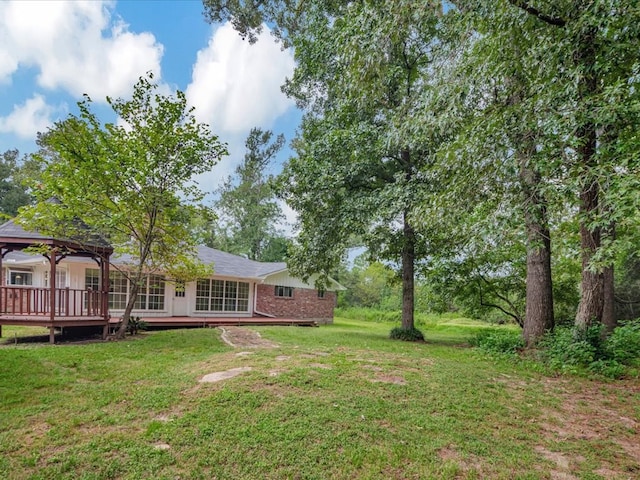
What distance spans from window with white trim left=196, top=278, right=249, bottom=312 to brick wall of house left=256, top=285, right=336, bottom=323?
859mm

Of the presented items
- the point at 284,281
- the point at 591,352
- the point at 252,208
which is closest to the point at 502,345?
the point at 591,352

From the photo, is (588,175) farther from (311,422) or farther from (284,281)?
(284,281)

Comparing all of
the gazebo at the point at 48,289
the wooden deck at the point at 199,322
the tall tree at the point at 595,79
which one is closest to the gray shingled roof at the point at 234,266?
the wooden deck at the point at 199,322

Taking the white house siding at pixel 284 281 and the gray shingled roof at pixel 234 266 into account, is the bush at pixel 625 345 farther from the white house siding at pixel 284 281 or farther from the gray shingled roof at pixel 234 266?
the gray shingled roof at pixel 234 266

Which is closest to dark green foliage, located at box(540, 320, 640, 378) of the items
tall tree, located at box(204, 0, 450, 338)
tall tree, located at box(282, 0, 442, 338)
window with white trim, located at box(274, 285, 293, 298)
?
tall tree, located at box(204, 0, 450, 338)

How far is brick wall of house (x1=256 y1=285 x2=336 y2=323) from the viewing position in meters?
18.0

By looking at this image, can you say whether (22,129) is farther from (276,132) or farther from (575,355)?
(575,355)

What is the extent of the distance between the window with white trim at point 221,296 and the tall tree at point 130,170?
616 cm

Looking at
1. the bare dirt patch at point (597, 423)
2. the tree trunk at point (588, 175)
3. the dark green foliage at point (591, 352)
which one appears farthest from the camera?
the dark green foliage at point (591, 352)

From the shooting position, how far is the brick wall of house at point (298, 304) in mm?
17969

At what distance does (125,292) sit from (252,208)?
57.7ft

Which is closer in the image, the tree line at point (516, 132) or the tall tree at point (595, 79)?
the tall tree at point (595, 79)

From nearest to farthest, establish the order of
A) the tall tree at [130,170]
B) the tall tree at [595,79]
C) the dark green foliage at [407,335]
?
the tall tree at [595,79] → the tall tree at [130,170] → the dark green foliage at [407,335]

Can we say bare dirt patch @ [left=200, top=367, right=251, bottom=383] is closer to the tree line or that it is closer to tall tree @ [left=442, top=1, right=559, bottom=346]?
the tree line
